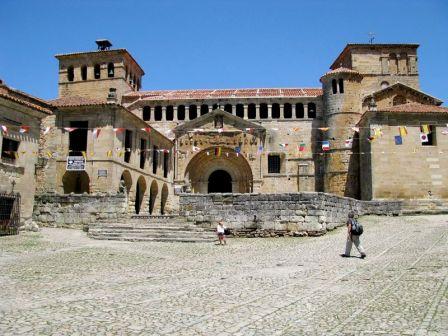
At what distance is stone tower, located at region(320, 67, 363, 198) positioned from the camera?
97.6 ft

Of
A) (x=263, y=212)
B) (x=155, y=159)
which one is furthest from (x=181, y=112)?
(x=263, y=212)

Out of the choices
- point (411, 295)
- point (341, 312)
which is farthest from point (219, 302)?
point (411, 295)

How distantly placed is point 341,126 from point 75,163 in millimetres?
18187

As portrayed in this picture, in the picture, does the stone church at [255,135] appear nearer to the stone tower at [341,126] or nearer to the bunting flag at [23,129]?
the stone tower at [341,126]

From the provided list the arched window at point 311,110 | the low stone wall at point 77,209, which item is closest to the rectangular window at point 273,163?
the arched window at point 311,110

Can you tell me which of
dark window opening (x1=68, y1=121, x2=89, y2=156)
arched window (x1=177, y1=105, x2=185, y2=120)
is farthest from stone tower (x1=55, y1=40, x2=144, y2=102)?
dark window opening (x1=68, y1=121, x2=89, y2=156)

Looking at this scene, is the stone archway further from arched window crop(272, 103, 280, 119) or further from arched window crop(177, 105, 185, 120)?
arched window crop(272, 103, 280, 119)

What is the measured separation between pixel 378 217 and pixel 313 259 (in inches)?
417

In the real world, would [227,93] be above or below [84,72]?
below

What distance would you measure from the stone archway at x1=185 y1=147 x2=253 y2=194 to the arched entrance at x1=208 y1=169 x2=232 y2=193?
0.48m

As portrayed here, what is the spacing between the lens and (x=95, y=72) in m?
36.3

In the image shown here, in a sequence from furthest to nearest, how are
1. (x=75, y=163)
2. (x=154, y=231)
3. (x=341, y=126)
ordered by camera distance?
(x=341, y=126) < (x=75, y=163) < (x=154, y=231)

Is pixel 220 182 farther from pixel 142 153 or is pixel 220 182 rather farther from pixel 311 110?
pixel 311 110

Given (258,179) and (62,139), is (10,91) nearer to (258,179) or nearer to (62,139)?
(62,139)
